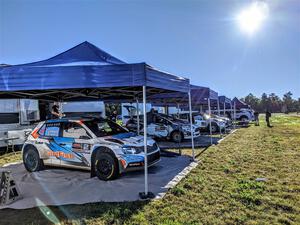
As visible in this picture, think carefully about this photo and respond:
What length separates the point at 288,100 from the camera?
109m

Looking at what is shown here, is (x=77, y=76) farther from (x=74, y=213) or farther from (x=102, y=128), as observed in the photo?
(x=74, y=213)

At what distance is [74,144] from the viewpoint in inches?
256

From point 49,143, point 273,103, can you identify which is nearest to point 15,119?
point 49,143

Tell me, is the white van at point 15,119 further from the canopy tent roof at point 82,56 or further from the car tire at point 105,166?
the car tire at point 105,166

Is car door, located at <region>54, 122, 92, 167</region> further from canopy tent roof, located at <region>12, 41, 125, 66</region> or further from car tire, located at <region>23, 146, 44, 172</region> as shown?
canopy tent roof, located at <region>12, 41, 125, 66</region>

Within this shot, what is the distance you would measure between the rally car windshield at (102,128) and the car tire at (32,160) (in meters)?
1.89

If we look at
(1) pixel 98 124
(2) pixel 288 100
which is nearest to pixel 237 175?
(1) pixel 98 124

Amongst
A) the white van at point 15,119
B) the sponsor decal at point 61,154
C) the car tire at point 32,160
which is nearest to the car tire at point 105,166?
the sponsor decal at point 61,154

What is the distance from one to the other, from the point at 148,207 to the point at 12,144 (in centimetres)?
920

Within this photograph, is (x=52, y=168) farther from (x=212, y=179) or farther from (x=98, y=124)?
(x=212, y=179)

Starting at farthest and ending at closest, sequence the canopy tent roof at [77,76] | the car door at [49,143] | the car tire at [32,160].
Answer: the car tire at [32,160] < the car door at [49,143] < the canopy tent roof at [77,76]

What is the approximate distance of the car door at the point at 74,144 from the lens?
20.7 ft

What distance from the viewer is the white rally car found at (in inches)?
236

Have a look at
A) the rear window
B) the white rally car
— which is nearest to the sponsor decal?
the white rally car
